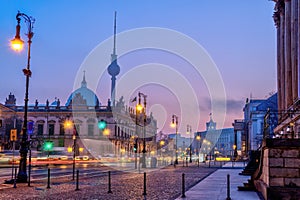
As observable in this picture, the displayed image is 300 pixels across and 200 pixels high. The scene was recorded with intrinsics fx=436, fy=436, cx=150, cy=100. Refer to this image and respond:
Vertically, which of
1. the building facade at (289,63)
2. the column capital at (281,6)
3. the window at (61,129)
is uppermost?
the column capital at (281,6)

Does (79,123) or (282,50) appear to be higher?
(282,50)

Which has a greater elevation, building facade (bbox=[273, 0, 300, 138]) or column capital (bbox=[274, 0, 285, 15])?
column capital (bbox=[274, 0, 285, 15])

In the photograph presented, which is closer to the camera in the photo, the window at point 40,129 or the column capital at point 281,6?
the column capital at point 281,6

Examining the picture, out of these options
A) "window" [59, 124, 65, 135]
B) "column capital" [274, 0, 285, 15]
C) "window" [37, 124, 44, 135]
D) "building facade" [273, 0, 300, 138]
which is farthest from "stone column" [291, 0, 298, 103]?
"window" [37, 124, 44, 135]

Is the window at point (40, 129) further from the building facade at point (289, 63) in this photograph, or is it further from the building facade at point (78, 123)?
the building facade at point (289, 63)

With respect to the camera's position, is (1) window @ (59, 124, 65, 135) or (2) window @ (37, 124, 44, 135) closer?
(1) window @ (59, 124, 65, 135)

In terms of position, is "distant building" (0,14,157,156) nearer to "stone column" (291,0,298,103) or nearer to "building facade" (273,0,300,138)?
"building facade" (273,0,300,138)

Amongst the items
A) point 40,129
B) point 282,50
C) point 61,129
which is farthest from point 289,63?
point 40,129

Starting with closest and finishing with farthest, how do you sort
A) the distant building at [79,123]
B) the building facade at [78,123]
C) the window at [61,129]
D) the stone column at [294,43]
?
1. the stone column at [294,43]
2. the distant building at [79,123]
3. the building facade at [78,123]
4. the window at [61,129]

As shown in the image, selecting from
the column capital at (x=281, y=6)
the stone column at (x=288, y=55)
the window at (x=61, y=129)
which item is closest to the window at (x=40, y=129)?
the window at (x=61, y=129)

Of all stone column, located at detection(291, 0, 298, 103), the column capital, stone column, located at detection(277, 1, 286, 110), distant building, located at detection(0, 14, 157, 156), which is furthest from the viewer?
distant building, located at detection(0, 14, 157, 156)

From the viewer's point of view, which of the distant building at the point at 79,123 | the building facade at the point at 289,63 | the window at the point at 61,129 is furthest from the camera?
the window at the point at 61,129

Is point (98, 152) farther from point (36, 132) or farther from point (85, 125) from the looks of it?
point (36, 132)

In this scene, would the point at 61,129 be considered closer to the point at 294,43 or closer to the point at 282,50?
the point at 282,50
